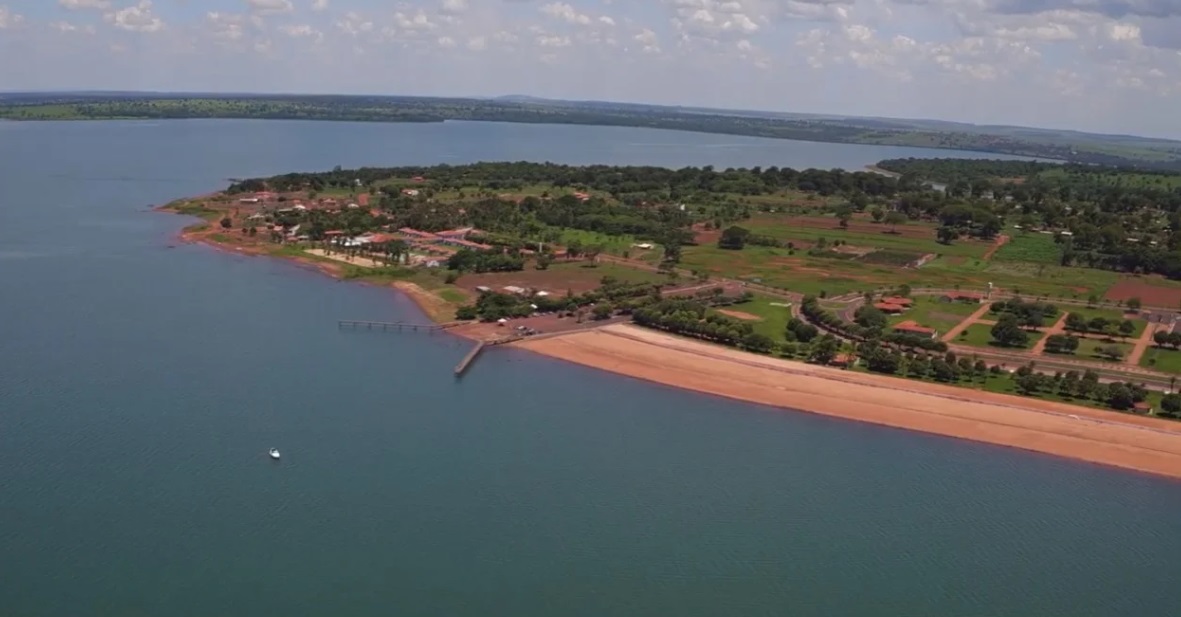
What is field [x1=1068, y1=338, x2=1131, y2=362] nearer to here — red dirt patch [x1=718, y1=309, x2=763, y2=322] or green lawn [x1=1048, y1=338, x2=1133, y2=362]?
green lawn [x1=1048, y1=338, x2=1133, y2=362]

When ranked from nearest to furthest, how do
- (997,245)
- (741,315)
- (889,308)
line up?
1. (741,315)
2. (889,308)
3. (997,245)

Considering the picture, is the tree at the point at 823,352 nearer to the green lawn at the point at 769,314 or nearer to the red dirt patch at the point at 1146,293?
the green lawn at the point at 769,314

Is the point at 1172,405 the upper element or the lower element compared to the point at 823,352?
lower

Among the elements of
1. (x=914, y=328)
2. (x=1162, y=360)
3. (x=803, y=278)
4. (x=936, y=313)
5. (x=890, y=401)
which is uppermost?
(x=803, y=278)

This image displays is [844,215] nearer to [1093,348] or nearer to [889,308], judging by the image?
[889,308]

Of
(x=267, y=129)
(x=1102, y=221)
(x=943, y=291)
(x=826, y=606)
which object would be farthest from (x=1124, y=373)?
(x=267, y=129)

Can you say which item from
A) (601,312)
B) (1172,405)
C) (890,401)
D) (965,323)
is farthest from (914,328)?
(601,312)

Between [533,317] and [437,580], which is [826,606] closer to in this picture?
[437,580]

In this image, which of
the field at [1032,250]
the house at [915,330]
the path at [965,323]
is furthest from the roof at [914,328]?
the field at [1032,250]
